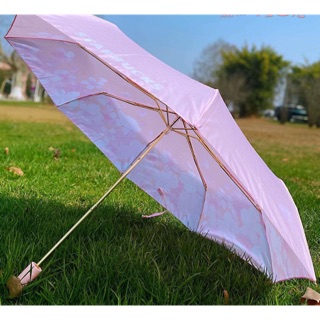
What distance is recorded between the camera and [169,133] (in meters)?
2.05

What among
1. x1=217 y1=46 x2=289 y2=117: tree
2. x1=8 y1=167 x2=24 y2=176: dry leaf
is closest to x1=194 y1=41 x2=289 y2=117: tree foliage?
x1=217 y1=46 x2=289 y2=117: tree

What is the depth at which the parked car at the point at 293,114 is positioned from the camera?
55.7 ft

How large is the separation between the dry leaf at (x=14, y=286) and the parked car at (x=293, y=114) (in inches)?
643

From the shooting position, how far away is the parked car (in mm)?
16972

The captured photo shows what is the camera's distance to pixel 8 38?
6.40ft

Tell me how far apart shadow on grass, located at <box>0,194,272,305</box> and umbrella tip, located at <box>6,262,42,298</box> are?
26 mm

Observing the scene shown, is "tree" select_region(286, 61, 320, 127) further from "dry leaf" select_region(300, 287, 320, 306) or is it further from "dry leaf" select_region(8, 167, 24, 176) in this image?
"dry leaf" select_region(300, 287, 320, 306)

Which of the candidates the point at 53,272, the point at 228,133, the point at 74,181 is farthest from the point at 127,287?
the point at 74,181

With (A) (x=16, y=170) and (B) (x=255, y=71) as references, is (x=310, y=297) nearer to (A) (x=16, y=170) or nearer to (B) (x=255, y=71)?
(A) (x=16, y=170)

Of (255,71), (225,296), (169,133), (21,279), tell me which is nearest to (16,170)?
(169,133)

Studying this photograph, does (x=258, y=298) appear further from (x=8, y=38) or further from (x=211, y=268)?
(x=8, y=38)

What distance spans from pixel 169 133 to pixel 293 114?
16.0 m

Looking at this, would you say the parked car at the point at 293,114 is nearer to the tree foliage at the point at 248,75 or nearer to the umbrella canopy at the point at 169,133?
the tree foliage at the point at 248,75

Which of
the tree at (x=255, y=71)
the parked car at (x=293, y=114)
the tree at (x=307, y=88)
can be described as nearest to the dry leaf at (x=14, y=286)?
the tree at (x=307, y=88)
